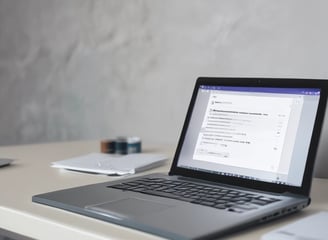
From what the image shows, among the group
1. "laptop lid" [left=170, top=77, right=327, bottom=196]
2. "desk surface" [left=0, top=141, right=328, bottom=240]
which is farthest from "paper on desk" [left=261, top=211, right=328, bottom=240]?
"laptop lid" [left=170, top=77, right=327, bottom=196]

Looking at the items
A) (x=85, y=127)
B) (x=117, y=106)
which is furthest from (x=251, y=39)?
(x=85, y=127)

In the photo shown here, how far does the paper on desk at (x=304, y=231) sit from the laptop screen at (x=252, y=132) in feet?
0.49

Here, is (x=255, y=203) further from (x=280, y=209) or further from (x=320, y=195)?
(x=320, y=195)

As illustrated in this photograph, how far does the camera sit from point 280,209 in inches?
28.8

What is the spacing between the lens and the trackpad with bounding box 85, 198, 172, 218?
27.5 inches

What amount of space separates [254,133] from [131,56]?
28.4 inches

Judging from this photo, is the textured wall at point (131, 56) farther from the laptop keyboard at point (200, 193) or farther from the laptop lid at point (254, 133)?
Result: the laptop keyboard at point (200, 193)

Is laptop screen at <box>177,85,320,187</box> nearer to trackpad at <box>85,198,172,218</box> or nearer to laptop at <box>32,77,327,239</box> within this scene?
laptop at <box>32,77,327,239</box>

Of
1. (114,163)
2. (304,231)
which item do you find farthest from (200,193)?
(114,163)

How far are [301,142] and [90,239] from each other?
39 centimetres

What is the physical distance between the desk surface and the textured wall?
247 mm

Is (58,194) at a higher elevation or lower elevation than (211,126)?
lower

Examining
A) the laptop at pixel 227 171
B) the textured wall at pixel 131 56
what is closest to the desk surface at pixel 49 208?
the laptop at pixel 227 171

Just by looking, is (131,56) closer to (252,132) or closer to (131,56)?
(131,56)
